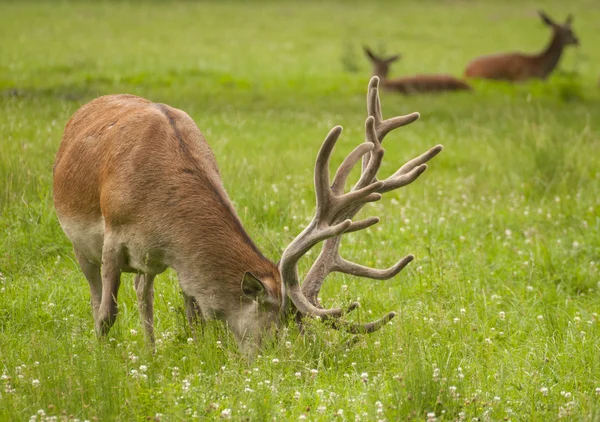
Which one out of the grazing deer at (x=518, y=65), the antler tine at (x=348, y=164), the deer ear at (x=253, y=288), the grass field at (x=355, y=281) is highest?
the antler tine at (x=348, y=164)

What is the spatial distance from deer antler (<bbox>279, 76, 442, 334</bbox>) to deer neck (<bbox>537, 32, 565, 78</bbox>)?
1598cm

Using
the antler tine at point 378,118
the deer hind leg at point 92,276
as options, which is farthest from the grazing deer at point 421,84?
the deer hind leg at point 92,276

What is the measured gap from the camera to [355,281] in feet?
21.2

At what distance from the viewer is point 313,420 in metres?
4.41

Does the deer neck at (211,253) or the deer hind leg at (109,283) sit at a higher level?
the deer neck at (211,253)

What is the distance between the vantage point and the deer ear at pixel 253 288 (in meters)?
4.62

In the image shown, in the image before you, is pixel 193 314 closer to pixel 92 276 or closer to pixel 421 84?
pixel 92 276

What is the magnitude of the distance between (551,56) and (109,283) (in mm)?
17038

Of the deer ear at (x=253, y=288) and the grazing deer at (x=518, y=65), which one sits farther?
the grazing deer at (x=518, y=65)

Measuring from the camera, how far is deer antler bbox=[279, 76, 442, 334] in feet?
15.3

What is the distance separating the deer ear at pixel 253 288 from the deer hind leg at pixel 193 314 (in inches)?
18.2

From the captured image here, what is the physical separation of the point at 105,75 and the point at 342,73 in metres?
5.69

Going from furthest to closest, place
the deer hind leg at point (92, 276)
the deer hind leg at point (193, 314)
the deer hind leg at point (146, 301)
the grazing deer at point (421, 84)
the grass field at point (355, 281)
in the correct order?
the grazing deer at point (421, 84) → the deer hind leg at point (92, 276) → the deer hind leg at point (146, 301) → the deer hind leg at point (193, 314) → the grass field at point (355, 281)

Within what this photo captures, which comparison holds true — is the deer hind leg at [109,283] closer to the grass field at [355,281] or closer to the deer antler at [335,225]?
the grass field at [355,281]
